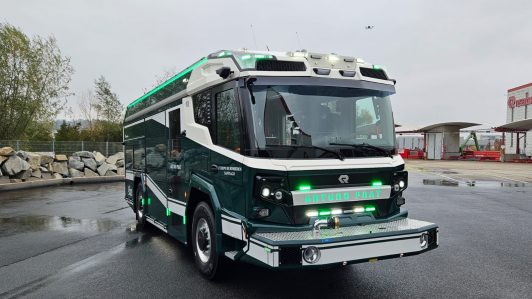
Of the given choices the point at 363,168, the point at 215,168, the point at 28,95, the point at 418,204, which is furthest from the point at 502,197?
the point at 28,95

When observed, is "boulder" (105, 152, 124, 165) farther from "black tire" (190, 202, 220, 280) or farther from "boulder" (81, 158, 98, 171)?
"black tire" (190, 202, 220, 280)

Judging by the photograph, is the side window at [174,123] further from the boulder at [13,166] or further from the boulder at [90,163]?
the boulder at [90,163]

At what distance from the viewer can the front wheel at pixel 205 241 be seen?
4977 mm

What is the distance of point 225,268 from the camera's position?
5.00m

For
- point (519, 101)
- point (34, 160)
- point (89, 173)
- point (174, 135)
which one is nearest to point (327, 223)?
point (174, 135)

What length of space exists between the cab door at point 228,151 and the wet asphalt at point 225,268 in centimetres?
98

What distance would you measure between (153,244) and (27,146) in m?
16.8

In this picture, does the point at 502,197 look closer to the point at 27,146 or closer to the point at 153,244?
the point at 153,244

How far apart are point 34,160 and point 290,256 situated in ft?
60.2

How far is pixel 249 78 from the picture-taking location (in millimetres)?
4383

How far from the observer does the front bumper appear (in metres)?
3.85

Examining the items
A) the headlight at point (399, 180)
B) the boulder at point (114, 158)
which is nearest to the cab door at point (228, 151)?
the headlight at point (399, 180)

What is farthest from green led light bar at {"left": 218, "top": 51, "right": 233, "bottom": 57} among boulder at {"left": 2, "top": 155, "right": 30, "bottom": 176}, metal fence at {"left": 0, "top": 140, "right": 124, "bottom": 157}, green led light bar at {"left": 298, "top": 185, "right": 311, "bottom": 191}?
metal fence at {"left": 0, "top": 140, "right": 124, "bottom": 157}

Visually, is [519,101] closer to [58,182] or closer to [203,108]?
[58,182]
